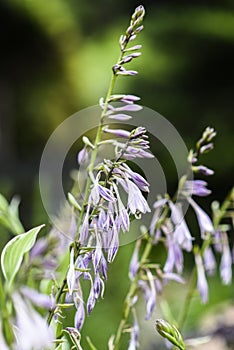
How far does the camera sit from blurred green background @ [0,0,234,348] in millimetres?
2600

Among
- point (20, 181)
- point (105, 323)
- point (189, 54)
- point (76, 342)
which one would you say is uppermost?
point (76, 342)

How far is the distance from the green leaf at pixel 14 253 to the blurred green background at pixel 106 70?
6.08ft

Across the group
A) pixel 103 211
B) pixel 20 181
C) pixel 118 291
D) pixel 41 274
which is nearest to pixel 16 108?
pixel 20 181

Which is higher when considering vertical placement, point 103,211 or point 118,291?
point 103,211

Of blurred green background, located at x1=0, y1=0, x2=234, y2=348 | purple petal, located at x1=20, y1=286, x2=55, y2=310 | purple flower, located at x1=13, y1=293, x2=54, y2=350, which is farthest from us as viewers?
blurred green background, located at x1=0, y1=0, x2=234, y2=348

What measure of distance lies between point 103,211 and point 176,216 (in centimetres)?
12

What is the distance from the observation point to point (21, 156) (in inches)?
117

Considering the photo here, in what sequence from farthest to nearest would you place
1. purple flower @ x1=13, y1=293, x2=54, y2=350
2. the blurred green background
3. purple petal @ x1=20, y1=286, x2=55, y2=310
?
the blurred green background
purple petal @ x1=20, y1=286, x2=55, y2=310
purple flower @ x1=13, y1=293, x2=54, y2=350

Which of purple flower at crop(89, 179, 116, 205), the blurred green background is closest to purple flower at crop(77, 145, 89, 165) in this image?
purple flower at crop(89, 179, 116, 205)

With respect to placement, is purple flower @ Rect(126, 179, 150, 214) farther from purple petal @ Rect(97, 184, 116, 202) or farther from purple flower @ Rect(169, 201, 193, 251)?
purple flower @ Rect(169, 201, 193, 251)

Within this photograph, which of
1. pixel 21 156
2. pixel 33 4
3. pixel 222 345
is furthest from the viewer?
pixel 21 156

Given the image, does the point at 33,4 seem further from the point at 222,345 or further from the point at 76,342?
the point at 76,342

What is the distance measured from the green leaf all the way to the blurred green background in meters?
1.85

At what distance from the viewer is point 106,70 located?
2590 millimetres
